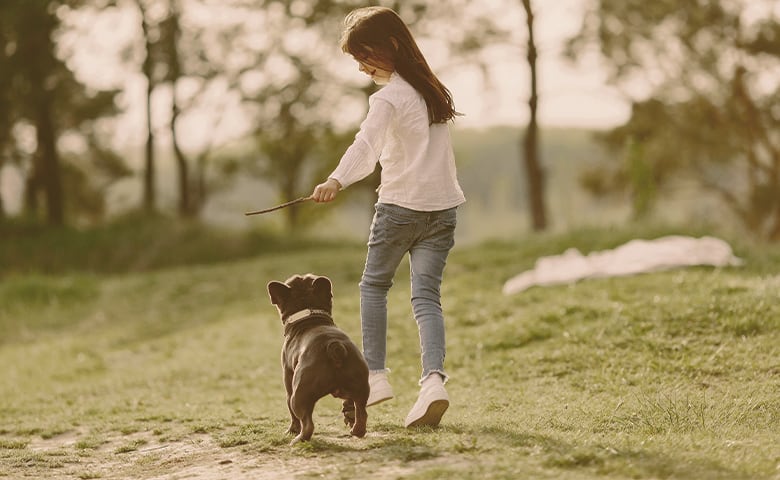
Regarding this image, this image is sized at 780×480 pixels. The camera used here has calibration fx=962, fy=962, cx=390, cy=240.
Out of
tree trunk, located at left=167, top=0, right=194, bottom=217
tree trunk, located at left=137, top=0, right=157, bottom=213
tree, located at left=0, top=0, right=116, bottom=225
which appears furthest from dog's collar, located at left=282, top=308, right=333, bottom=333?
tree trunk, located at left=167, top=0, right=194, bottom=217

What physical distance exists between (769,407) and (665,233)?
8692 mm

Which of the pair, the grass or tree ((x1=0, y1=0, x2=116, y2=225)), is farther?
tree ((x1=0, y1=0, x2=116, y2=225))

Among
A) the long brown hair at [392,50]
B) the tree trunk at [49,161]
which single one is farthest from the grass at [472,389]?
the tree trunk at [49,161]

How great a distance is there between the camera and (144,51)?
26.1m

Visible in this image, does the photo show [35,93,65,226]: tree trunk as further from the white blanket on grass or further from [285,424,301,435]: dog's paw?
[285,424,301,435]: dog's paw

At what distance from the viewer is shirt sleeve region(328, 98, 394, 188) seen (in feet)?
15.1

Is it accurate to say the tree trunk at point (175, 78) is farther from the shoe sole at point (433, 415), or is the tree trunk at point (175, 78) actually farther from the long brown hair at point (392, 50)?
the shoe sole at point (433, 415)

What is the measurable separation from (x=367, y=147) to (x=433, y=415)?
1.38 metres

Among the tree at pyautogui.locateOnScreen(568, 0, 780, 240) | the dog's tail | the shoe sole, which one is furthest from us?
the tree at pyautogui.locateOnScreen(568, 0, 780, 240)

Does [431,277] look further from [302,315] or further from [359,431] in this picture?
[359,431]

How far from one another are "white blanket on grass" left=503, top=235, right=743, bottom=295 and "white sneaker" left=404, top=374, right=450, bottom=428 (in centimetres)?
610

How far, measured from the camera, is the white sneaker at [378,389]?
4875mm

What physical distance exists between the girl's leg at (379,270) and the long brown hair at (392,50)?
21.7 inches

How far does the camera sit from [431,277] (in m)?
4.95
